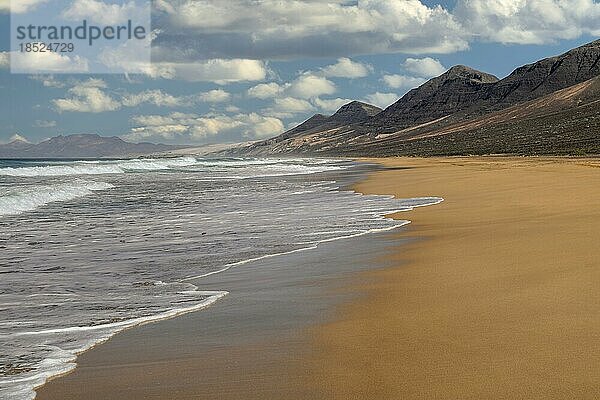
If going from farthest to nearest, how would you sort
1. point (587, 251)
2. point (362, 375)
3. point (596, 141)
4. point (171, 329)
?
point (596, 141) < point (587, 251) < point (171, 329) < point (362, 375)

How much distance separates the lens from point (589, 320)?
17.7ft

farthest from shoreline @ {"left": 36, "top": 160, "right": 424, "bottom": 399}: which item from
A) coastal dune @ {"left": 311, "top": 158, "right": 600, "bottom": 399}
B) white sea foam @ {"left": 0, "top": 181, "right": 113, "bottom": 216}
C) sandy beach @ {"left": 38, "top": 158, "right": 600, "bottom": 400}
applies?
white sea foam @ {"left": 0, "top": 181, "right": 113, "bottom": 216}

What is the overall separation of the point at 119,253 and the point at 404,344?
254 inches

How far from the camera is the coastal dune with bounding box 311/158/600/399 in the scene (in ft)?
14.1

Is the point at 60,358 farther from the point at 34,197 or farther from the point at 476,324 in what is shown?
the point at 34,197

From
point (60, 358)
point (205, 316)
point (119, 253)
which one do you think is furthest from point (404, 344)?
point (119, 253)

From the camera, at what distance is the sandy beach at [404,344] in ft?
14.2

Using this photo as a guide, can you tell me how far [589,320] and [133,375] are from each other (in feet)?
11.1

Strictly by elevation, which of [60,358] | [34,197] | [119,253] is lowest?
[60,358]

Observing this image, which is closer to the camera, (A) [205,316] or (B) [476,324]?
(B) [476,324]

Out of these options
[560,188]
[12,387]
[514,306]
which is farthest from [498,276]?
[560,188]

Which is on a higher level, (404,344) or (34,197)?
(34,197)

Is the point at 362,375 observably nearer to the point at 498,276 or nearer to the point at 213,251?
the point at 498,276

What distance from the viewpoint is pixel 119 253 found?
10.6 meters
